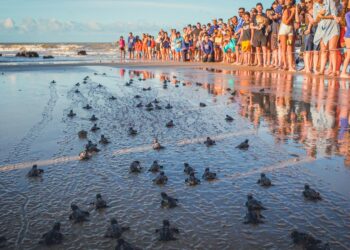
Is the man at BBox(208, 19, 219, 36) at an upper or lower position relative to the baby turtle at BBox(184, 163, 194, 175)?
upper

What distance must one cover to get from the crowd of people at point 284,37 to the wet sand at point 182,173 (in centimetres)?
574

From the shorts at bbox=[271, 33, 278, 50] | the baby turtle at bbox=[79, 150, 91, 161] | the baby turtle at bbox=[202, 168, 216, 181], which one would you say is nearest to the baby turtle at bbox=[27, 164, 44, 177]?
the baby turtle at bbox=[79, 150, 91, 161]

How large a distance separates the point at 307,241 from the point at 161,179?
5.30ft

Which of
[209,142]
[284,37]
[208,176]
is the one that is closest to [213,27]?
[284,37]

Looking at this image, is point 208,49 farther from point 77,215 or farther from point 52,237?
point 52,237

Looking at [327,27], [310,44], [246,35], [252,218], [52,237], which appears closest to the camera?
[52,237]

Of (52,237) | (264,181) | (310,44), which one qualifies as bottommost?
(52,237)

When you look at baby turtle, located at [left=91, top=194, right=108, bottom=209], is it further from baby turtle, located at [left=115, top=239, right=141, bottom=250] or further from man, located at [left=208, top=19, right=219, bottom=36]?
man, located at [left=208, top=19, right=219, bottom=36]

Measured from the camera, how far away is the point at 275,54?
17.8m

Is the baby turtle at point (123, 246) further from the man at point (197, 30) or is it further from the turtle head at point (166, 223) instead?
the man at point (197, 30)

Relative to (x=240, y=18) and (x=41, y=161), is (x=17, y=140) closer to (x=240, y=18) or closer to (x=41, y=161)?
(x=41, y=161)

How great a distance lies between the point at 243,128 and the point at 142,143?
1759mm

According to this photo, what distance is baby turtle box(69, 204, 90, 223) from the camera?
2.97m

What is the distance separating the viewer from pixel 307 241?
2555 mm
